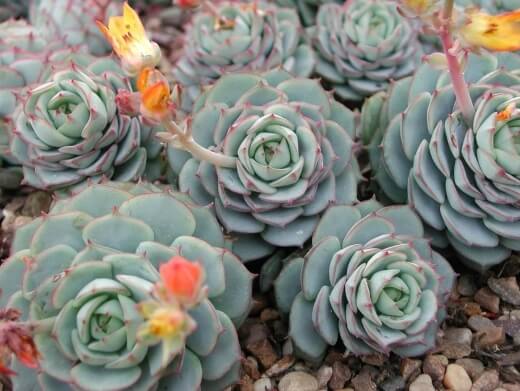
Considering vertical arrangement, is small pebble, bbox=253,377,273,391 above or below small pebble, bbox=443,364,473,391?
below

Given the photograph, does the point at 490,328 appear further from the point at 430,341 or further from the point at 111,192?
the point at 111,192

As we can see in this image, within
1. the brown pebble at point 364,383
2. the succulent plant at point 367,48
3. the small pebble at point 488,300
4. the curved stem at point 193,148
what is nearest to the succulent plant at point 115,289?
the curved stem at point 193,148

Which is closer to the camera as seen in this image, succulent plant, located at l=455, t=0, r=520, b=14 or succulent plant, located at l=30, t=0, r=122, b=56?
succulent plant, located at l=455, t=0, r=520, b=14

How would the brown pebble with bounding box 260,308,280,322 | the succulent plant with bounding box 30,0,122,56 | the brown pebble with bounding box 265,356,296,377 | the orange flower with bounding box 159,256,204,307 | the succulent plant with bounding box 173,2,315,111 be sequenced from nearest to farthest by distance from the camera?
1. the orange flower with bounding box 159,256,204,307
2. the brown pebble with bounding box 265,356,296,377
3. the brown pebble with bounding box 260,308,280,322
4. the succulent plant with bounding box 173,2,315,111
5. the succulent plant with bounding box 30,0,122,56

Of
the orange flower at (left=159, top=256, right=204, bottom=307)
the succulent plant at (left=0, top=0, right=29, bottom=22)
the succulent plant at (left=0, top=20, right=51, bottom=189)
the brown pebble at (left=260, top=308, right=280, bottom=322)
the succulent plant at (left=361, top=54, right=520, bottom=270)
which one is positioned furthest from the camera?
the succulent plant at (left=0, top=0, right=29, bottom=22)

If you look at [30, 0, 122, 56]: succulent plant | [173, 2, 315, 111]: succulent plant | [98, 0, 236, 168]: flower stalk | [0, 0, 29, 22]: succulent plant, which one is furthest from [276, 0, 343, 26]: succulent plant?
[98, 0, 236, 168]: flower stalk

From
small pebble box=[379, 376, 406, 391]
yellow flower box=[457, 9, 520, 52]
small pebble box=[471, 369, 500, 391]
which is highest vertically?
yellow flower box=[457, 9, 520, 52]

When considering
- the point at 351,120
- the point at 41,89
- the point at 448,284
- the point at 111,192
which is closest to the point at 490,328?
the point at 448,284

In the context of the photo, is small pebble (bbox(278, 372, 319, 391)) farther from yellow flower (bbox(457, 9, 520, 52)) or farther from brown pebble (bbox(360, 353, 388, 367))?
yellow flower (bbox(457, 9, 520, 52))
